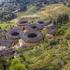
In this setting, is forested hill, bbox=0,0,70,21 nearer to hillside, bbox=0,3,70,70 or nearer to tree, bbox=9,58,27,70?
hillside, bbox=0,3,70,70

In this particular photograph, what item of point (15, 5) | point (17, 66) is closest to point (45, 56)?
point (17, 66)

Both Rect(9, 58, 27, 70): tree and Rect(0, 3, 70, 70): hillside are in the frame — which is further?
Rect(0, 3, 70, 70): hillside

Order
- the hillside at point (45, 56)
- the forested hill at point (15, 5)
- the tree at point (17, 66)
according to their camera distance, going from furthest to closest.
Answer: the forested hill at point (15, 5) → the hillside at point (45, 56) → the tree at point (17, 66)

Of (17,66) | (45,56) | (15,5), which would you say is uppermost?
(17,66)

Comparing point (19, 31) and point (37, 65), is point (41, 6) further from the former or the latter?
point (37, 65)

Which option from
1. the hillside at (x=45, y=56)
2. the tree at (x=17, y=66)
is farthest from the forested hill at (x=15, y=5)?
the tree at (x=17, y=66)

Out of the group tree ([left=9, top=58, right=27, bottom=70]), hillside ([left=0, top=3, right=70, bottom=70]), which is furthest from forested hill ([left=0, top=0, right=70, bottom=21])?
tree ([left=9, top=58, right=27, bottom=70])

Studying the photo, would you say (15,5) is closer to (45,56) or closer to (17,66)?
(45,56)

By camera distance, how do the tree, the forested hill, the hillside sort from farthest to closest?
the forested hill < the hillside < the tree

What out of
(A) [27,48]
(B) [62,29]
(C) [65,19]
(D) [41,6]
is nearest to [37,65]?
(A) [27,48]

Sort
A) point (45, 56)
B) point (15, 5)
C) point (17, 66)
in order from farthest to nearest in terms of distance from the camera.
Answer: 1. point (15, 5)
2. point (45, 56)
3. point (17, 66)

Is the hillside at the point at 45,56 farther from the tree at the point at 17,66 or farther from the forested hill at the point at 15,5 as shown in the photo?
the forested hill at the point at 15,5
